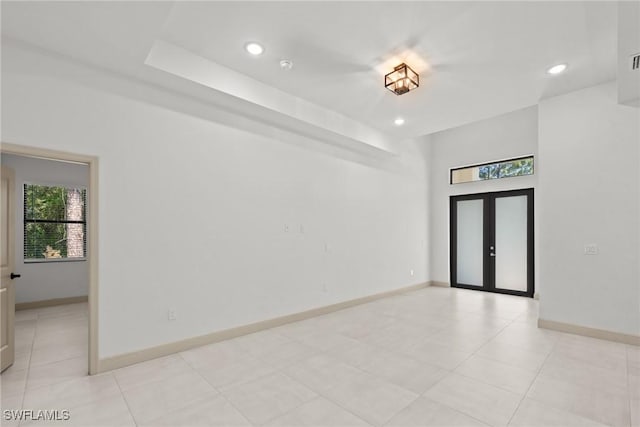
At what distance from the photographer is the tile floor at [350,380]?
220cm

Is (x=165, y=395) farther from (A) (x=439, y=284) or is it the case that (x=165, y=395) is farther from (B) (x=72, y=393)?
(A) (x=439, y=284)

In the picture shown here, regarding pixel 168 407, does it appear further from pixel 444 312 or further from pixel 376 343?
pixel 444 312

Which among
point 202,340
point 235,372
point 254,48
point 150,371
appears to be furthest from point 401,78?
point 150,371

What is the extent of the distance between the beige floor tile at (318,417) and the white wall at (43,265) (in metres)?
5.17

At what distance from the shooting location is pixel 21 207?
5.34 metres

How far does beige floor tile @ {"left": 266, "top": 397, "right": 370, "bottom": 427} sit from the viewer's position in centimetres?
211

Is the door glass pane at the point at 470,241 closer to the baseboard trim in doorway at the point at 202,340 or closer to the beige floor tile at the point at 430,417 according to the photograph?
the baseboard trim in doorway at the point at 202,340

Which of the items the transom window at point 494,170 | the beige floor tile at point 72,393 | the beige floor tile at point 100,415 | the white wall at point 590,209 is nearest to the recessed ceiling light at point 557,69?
the white wall at point 590,209

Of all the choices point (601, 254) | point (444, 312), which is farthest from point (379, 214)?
point (601, 254)

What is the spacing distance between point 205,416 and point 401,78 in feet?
12.1

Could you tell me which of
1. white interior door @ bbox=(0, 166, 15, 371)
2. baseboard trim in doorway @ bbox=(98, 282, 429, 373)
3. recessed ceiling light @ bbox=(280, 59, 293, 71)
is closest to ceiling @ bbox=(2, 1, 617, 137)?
recessed ceiling light @ bbox=(280, 59, 293, 71)

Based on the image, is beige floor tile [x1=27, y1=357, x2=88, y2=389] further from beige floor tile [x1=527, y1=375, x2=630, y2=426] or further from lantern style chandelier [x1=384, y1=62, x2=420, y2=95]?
lantern style chandelier [x1=384, y1=62, x2=420, y2=95]

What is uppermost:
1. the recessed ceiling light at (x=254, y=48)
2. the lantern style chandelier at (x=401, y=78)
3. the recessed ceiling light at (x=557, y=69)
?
the recessed ceiling light at (x=254, y=48)

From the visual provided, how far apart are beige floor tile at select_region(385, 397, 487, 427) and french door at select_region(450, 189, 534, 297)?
5119 millimetres
